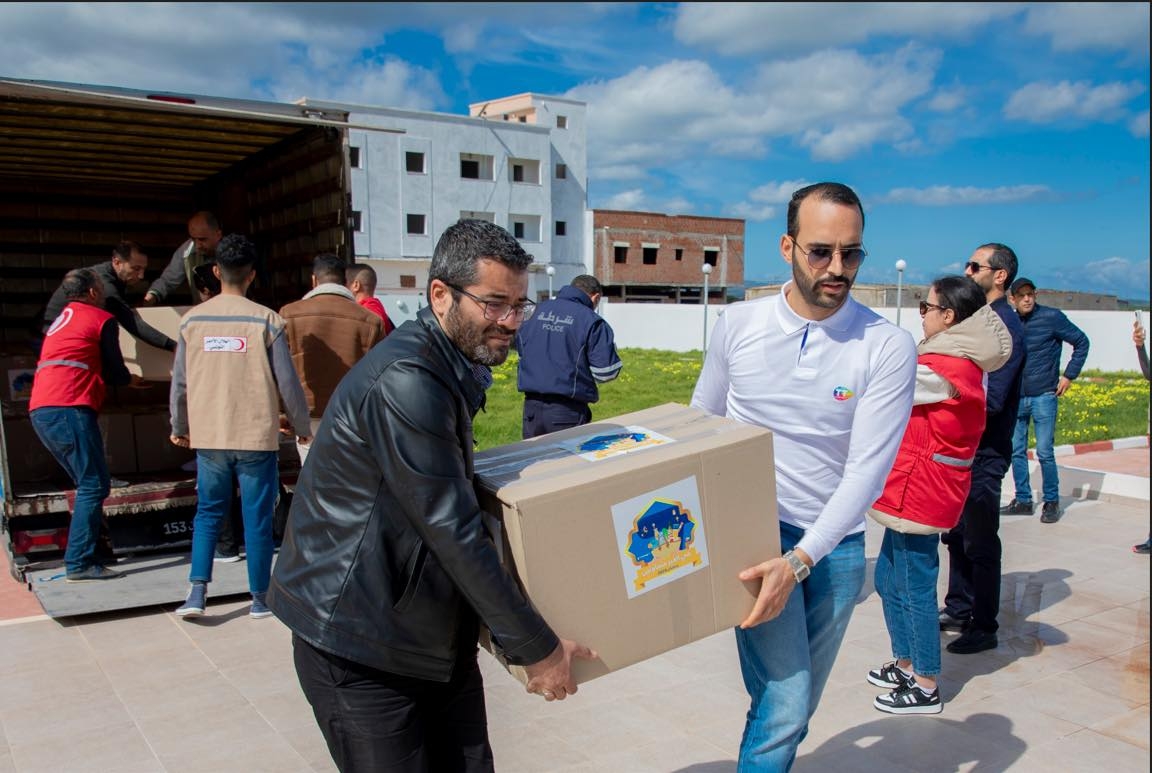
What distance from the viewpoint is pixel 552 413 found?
6473mm

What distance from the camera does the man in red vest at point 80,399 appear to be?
5773mm

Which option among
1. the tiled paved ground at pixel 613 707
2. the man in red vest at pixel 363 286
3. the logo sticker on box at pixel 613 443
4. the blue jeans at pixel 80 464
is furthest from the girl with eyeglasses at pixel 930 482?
the blue jeans at pixel 80 464

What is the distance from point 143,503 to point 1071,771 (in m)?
5.62

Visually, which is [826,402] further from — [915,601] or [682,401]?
[682,401]

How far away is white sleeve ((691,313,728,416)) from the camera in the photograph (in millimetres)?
3012

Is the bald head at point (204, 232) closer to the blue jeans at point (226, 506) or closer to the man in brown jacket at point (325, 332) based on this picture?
the man in brown jacket at point (325, 332)

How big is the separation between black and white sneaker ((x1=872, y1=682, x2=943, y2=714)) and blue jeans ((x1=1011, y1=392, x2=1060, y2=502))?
14.5 feet

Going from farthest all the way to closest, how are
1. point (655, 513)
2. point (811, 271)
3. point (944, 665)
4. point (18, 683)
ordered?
point (944, 665), point (18, 683), point (811, 271), point (655, 513)

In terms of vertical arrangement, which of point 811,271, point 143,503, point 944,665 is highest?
point 811,271

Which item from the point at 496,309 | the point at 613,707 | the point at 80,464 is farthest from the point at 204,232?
the point at 496,309

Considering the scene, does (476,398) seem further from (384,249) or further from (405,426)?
(384,249)

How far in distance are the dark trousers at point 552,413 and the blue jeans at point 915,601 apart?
101 inches

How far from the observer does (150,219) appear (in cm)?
1032

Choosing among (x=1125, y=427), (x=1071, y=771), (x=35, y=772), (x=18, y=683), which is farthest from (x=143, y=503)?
(x=1125, y=427)
